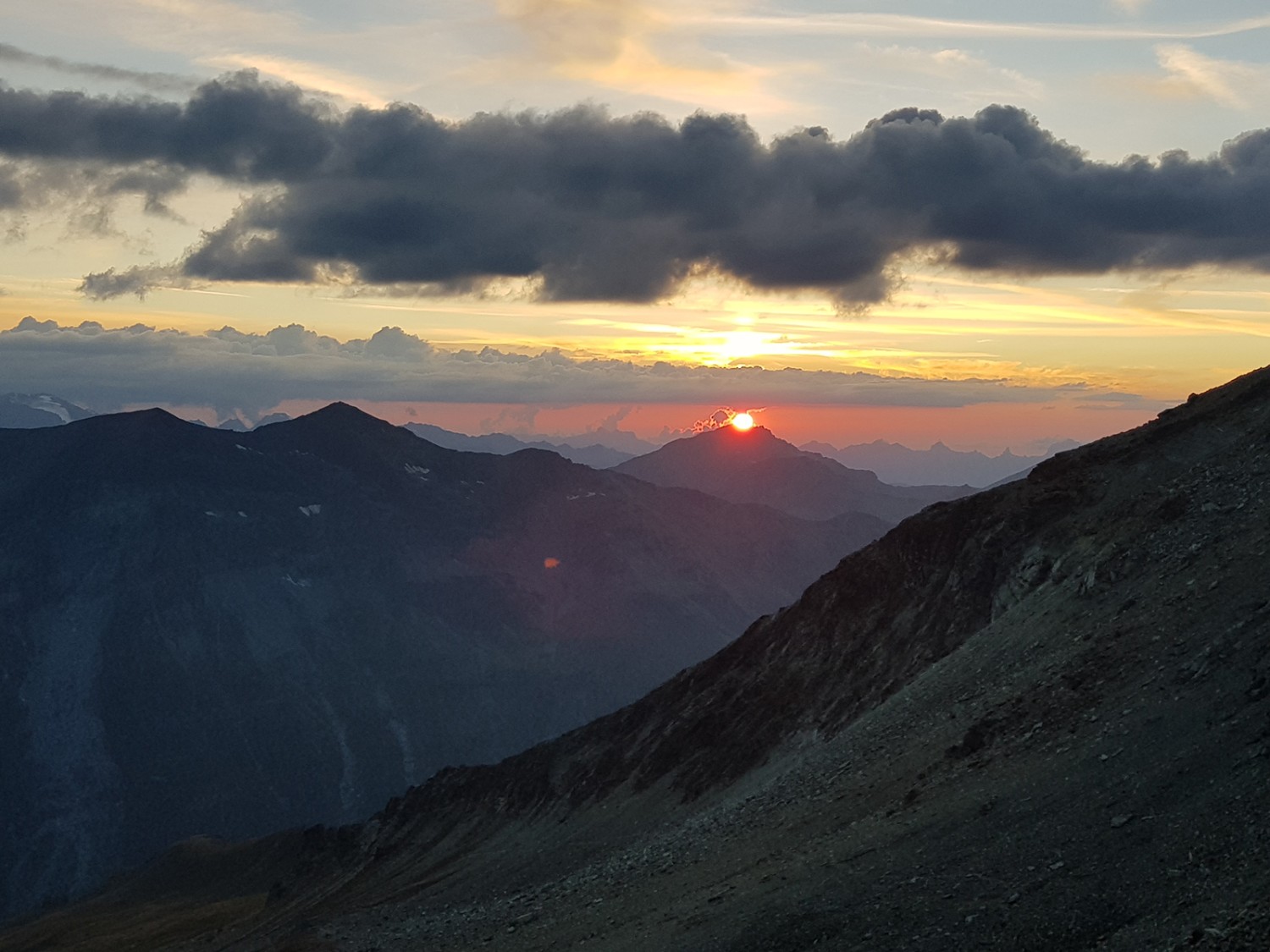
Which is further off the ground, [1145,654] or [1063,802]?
[1145,654]

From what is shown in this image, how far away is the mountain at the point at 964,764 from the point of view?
1313 inches

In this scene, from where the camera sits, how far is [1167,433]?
257 ft

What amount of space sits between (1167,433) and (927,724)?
113 feet

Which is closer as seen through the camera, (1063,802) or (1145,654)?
(1063,802)

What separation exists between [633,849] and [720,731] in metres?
28.4

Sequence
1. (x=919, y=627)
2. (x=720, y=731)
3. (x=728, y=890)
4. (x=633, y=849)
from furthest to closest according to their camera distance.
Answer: (x=720, y=731), (x=919, y=627), (x=633, y=849), (x=728, y=890)

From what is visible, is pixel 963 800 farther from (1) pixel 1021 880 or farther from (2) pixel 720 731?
(2) pixel 720 731

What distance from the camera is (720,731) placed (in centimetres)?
9969

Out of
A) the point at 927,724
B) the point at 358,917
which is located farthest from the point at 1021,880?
the point at 358,917

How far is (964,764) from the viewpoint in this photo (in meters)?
48.6

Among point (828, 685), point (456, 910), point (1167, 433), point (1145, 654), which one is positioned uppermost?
point (1167, 433)

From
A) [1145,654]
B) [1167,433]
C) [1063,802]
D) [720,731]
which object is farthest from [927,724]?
[720,731]

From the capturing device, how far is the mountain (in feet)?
109

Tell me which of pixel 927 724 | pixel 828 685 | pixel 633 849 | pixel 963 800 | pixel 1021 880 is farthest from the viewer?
pixel 828 685
